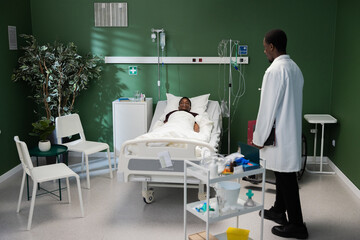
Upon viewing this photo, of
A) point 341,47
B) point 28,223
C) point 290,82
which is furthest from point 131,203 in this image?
point 341,47

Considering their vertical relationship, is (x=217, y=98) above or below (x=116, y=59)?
below

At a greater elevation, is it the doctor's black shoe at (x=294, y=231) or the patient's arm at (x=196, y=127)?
the patient's arm at (x=196, y=127)

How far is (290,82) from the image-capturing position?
299 cm

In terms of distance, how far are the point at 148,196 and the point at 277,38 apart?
6.22 feet

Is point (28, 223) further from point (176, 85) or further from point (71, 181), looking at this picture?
point (176, 85)

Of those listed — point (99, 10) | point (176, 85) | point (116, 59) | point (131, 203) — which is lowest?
point (131, 203)

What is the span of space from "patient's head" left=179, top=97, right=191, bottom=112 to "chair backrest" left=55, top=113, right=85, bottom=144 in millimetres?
1247

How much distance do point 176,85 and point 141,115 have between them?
676 millimetres

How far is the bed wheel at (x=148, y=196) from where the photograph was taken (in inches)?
152

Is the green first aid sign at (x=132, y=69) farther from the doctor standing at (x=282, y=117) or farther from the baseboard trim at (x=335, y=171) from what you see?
the doctor standing at (x=282, y=117)

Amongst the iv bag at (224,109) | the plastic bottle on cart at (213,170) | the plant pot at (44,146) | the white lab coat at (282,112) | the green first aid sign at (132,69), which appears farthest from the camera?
the green first aid sign at (132,69)

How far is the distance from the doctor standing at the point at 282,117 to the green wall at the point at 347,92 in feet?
4.68

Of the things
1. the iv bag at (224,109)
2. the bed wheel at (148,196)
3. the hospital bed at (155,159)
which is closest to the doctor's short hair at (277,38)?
the hospital bed at (155,159)

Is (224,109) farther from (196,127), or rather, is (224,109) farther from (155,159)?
(155,159)
